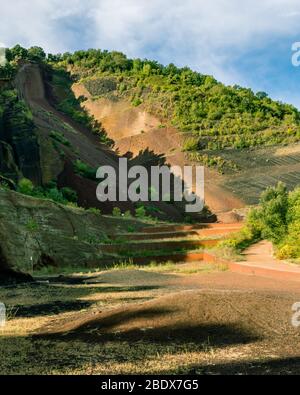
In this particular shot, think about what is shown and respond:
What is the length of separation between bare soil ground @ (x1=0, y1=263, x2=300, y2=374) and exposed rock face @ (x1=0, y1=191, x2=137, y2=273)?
836 centimetres

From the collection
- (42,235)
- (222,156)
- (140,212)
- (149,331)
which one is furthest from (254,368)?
(222,156)

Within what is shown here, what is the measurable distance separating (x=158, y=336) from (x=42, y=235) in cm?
1750

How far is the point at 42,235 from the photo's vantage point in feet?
82.9

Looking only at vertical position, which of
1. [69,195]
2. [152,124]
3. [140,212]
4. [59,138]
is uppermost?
[152,124]

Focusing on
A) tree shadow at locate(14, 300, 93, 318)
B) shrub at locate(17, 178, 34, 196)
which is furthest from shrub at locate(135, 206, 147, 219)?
tree shadow at locate(14, 300, 93, 318)

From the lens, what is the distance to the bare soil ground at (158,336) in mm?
6863

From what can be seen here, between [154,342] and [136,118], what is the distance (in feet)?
218

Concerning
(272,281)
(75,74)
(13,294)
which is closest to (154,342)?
(13,294)

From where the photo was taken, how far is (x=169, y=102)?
7431 cm

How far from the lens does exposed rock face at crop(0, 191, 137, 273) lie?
21.1 m

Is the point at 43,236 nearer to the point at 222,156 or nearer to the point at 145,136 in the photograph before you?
the point at 222,156

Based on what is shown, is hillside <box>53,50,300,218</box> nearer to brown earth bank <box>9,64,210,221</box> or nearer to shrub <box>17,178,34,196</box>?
brown earth bank <box>9,64,210,221</box>

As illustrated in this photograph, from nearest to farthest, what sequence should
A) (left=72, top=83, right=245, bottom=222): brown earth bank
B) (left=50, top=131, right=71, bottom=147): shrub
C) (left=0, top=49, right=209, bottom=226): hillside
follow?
(left=0, top=49, right=209, bottom=226): hillside → (left=72, top=83, right=245, bottom=222): brown earth bank → (left=50, top=131, right=71, bottom=147): shrub

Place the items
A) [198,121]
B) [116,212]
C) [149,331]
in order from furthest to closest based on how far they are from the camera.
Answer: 1. [198,121]
2. [116,212]
3. [149,331]
